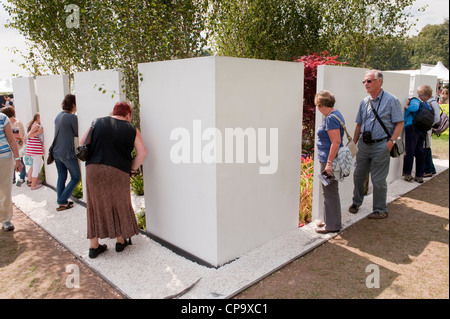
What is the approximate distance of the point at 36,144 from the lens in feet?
24.3

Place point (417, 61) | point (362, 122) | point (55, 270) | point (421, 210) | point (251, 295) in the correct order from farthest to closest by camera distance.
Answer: point (417, 61)
point (421, 210)
point (362, 122)
point (55, 270)
point (251, 295)

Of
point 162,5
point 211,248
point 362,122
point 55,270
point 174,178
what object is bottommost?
point 55,270

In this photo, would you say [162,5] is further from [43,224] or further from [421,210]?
[421,210]

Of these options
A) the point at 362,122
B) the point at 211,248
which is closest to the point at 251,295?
the point at 211,248

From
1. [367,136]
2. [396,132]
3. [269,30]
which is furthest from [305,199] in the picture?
[269,30]

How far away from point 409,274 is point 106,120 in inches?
151

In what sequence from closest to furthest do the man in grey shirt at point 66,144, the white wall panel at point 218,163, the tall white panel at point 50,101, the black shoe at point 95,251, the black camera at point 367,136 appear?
1. the white wall panel at point 218,163
2. the black shoe at point 95,251
3. the black camera at point 367,136
4. the man in grey shirt at point 66,144
5. the tall white panel at point 50,101

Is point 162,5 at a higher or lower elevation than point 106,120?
higher

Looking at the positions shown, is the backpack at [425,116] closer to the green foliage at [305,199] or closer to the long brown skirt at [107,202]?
the green foliage at [305,199]

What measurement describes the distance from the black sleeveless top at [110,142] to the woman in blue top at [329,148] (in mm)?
2465

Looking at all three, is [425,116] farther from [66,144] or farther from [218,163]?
[66,144]

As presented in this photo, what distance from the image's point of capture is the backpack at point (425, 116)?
697 cm

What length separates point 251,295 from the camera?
3.58m

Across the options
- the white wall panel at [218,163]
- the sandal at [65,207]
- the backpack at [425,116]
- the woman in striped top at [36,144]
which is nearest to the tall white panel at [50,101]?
the woman in striped top at [36,144]
